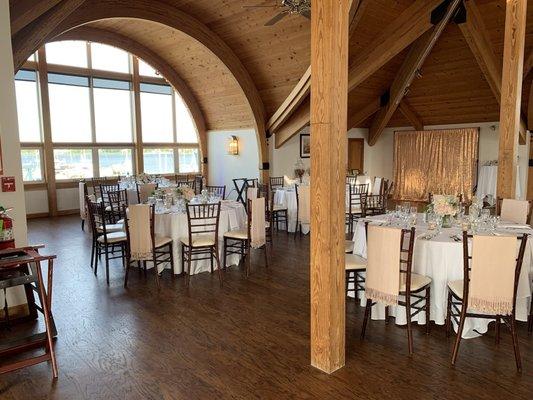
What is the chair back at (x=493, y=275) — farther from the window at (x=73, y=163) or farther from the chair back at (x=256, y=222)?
the window at (x=73, y=163)

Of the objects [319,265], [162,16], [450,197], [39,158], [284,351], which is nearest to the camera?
[319,265]

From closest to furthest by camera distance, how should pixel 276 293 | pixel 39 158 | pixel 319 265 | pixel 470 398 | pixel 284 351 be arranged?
pixel 470 398, pixel 319 265, pixel 284 351, pixel 276 293, pixel 39 158

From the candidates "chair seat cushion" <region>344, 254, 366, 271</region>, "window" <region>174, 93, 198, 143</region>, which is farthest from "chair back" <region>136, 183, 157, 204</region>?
"chair seat cushion" <region>344, 254, 366, 271</region>

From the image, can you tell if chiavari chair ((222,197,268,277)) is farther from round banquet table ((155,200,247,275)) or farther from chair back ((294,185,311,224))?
chair back ((294,185,311,224))

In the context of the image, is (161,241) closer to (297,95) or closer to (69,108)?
(297,95)

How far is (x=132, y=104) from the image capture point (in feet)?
41.8

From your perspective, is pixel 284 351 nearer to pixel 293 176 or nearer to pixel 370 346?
pixel 370 346

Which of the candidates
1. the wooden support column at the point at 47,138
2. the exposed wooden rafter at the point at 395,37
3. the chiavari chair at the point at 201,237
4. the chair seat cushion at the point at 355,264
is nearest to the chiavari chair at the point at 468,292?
the chair seat cushion at the point at 355,264

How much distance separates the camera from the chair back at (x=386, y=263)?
3442mm

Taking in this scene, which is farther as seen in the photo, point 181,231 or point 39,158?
point 39,158

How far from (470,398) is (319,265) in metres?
1.36

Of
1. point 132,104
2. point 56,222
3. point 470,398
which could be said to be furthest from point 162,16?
point 470,398

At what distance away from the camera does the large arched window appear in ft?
35.7

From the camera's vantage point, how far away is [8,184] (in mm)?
4031
